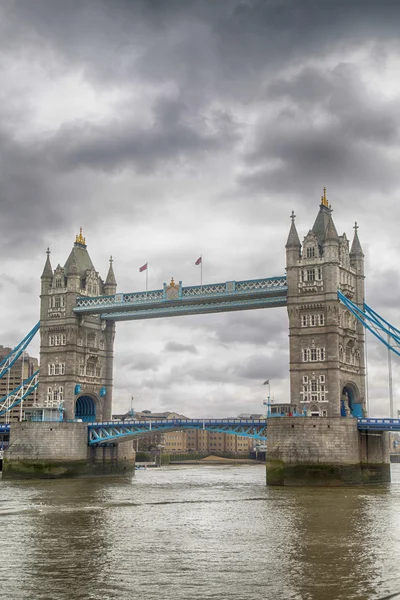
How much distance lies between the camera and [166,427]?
9250 cm

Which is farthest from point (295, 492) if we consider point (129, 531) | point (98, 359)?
point (98, 359)

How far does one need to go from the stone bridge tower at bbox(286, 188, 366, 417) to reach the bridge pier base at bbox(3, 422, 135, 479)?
28.5 meters

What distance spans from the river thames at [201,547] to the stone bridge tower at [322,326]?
1970cm

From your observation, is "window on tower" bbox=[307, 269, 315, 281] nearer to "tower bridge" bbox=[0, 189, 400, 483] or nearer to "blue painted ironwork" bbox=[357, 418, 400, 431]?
"tower bridge" bbox=[0, 189, 400, 483]

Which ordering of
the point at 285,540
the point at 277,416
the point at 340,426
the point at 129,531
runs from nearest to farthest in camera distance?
the point at 285,540 < the point at 129,531 < the point at 340,426 < the point at 277,416

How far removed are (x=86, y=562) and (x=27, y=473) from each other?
62.9 m

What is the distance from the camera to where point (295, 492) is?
6650 centimetres

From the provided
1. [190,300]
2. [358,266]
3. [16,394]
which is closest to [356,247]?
[358,266]

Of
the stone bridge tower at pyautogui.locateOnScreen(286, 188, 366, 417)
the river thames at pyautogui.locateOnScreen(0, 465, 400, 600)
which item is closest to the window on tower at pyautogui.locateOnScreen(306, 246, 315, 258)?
the stone bridge tower at pyautogui.locateOnScreen(286, 188, 366, 417)

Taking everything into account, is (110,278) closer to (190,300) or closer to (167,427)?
(190,300)

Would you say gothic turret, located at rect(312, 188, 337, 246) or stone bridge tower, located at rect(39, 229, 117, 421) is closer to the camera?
gothic turret, located at rect(312, 188, 337, 246)

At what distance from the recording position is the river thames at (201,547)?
27109mm

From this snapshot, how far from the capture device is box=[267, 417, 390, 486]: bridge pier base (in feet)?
242

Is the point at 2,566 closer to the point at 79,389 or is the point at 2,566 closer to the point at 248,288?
the point at 248,288
